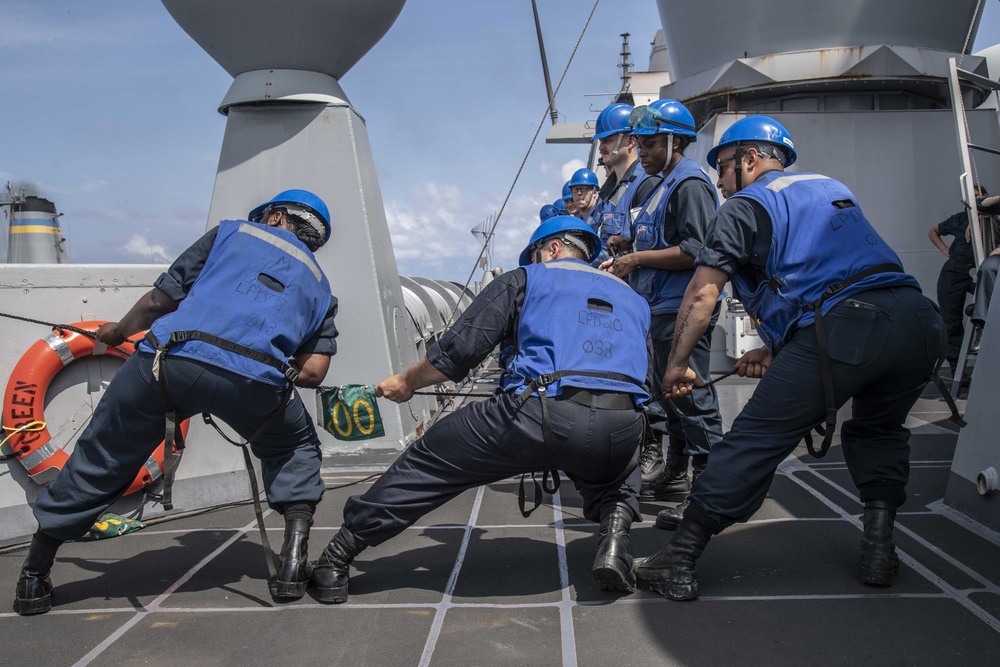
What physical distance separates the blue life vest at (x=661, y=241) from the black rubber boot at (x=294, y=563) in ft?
7.05

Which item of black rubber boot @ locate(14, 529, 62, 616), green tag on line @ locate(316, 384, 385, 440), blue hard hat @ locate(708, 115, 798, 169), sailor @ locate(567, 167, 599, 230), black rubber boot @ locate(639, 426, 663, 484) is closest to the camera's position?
black rubber boot @ locate(14, 529, 62, 616)

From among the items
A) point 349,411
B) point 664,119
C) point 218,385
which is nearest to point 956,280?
point 664,119

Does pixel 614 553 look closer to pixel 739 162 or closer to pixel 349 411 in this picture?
pixel 349 411

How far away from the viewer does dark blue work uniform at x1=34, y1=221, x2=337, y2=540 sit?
3123 millimetres

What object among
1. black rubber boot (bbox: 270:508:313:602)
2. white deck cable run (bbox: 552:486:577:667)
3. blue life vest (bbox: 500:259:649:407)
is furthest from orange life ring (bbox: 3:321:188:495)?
blue life vest (bbox: 500:259:649:407)

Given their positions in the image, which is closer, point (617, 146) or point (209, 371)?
point (209, 371)

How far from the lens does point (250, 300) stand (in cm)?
319

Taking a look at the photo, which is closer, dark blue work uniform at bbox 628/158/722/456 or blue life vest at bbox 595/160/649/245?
dark blue work uniform at bbox 628/158/722/456

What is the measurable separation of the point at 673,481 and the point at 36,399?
11.3 ft

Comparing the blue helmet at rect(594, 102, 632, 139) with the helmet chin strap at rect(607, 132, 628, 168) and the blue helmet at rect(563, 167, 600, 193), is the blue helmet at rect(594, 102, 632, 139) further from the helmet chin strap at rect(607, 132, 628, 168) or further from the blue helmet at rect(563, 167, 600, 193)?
the blue helmet at rect(563, 167, 600, 193)

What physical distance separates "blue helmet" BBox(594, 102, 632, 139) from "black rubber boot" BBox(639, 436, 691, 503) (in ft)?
6.55

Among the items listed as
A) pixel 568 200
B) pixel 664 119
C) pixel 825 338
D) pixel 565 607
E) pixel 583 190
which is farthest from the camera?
pixel 568 200

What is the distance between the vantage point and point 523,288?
3.21m

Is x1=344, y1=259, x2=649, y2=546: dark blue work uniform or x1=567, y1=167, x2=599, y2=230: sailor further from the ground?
x1=567, y1=167, x2=599, y2=230: sailor
